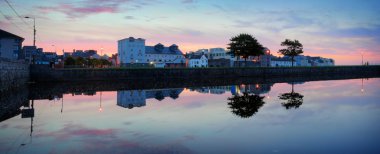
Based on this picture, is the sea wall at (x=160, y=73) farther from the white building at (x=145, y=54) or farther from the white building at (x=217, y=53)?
the white building at (x=217, y=53)

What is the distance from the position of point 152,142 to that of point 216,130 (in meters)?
4.03

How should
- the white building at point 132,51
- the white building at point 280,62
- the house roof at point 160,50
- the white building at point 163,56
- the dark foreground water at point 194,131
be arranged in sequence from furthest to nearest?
1. the white building at point 280,62
2. the house roof at point 160,50
3. the white building at point 163,56
4. the white building at point 132,51
5. the dark foreground water at point 194,131

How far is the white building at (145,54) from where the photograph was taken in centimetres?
11829

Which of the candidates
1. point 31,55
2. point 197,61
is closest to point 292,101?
point 31,55

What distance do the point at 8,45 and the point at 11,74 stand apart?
47.6 m

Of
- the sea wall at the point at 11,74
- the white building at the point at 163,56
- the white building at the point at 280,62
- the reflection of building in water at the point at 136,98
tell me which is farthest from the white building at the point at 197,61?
the reflection of building in water at the point at 136,98

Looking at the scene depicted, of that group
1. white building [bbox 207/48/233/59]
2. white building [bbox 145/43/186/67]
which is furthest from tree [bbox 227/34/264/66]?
white building [bbox 207/48/233/59]

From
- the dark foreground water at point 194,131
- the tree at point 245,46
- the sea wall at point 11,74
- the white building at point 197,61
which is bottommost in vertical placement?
the dark foreground water at point 194,131

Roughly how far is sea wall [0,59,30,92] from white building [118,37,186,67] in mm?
62648

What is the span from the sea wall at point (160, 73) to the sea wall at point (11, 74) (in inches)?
352

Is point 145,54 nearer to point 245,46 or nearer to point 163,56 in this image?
point 163,56

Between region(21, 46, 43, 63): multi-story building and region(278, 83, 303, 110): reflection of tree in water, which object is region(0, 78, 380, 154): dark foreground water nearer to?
region(278, 83, 303, 110): reflection of tree in water

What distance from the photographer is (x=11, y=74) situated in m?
42.6

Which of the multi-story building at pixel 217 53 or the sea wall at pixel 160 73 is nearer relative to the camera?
the sea wall at pixel 160 73
